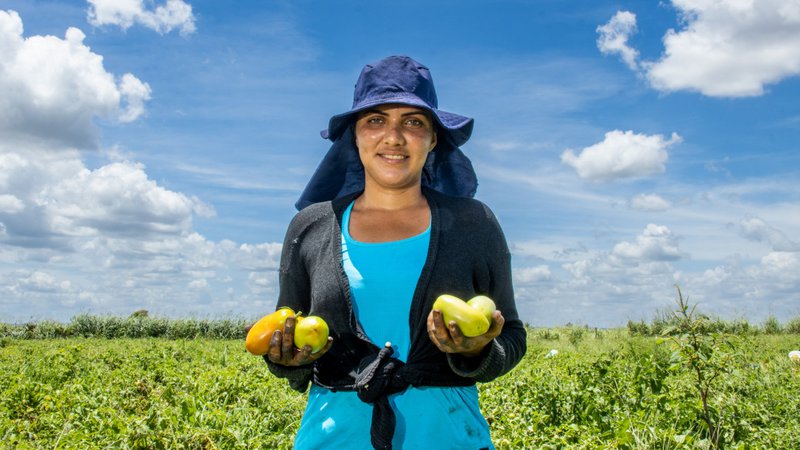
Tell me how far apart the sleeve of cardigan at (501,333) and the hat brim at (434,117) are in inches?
12.4

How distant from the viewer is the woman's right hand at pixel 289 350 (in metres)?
1.99

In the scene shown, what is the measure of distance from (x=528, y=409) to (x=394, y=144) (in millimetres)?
3989

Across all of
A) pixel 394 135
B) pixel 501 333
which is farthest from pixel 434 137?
pixel 501 333

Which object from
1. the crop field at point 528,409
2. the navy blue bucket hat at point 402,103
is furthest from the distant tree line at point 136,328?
the navy blue bucket hat at point 402,103

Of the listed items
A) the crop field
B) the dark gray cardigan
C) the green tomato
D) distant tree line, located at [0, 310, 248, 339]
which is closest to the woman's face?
the dark gray cardigan

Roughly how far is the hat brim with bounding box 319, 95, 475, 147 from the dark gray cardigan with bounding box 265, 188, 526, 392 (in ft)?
0.80

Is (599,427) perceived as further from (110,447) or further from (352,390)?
(352,390)

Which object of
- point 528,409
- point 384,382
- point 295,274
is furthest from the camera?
point 528,409

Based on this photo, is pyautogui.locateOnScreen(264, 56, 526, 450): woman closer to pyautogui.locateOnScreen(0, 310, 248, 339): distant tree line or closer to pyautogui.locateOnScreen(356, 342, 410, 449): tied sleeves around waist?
pyautogui.locateOnScreen(356, 342, 410, 449): tied sleeves around waist

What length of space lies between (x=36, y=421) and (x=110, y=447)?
1.96 m

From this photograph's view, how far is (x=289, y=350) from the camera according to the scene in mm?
2035

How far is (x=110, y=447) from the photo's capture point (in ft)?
14.9

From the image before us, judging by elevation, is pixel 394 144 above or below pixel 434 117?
below

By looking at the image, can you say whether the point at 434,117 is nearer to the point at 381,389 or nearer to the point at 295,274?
the point at 295,274
